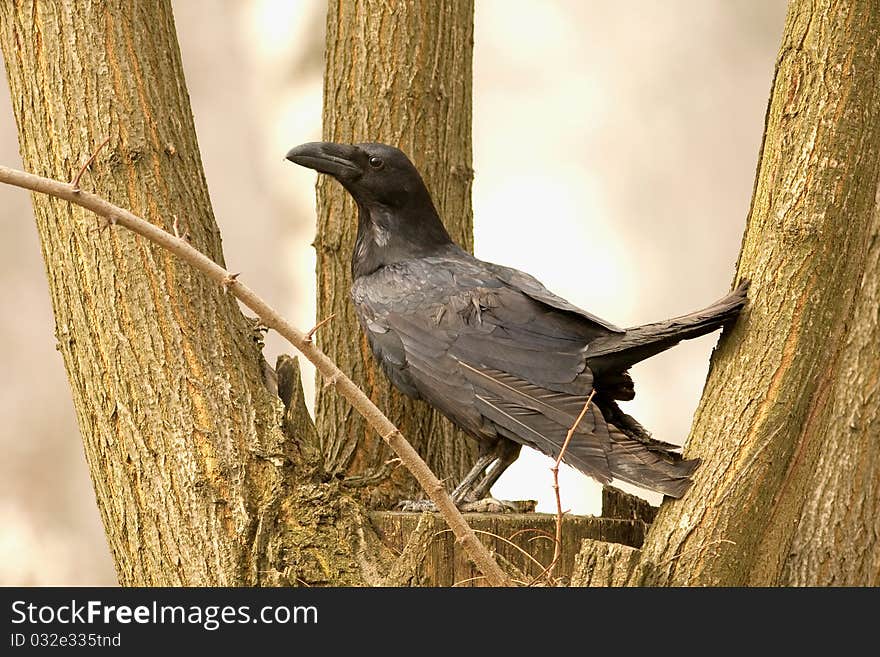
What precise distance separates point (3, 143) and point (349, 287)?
322 cm

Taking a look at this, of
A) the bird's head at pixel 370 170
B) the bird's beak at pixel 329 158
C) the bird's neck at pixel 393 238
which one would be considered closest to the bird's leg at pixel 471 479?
the bird's neck at pixel 393 238

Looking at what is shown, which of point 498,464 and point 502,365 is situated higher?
point 502,365

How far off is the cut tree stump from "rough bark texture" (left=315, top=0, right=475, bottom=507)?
1.86 ft

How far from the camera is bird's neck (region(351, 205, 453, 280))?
3.63m

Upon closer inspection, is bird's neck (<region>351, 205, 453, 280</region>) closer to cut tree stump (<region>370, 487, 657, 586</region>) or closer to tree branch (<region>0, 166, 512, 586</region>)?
cut tree stump (<region>370, 487, 657, 586</region>)

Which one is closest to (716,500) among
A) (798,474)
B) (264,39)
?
(798,474)

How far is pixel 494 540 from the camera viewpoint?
303 cm

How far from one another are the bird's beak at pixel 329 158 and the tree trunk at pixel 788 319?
1.35 m

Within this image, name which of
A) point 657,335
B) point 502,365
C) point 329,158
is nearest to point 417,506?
point 502,365

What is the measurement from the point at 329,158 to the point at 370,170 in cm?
14

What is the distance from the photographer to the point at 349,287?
383 cm

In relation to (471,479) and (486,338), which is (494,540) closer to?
(471,479)

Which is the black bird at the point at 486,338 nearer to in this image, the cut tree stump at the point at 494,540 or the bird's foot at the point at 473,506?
the bird's foot at the point at 473,506

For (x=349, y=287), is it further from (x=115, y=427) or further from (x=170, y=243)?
(x=170, y=243)
